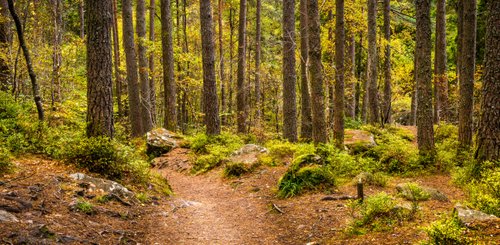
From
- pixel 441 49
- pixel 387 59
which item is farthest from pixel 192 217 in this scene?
pixel 387 59

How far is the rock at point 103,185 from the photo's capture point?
288 inches

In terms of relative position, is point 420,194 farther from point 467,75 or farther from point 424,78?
point 467,75

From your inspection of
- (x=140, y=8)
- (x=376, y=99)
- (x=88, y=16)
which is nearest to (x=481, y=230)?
(x=88, y=16)

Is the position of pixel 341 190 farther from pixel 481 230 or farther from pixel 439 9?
pixel 439 9

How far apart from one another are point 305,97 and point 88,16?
8.70 metres

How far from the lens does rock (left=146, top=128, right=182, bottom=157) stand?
49.3 ft

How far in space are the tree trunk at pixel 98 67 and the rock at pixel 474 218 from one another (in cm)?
707

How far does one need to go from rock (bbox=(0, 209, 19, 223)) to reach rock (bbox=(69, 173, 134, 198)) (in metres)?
2.07

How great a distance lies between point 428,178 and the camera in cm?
990

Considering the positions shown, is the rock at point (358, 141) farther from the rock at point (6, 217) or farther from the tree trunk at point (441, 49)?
the rock at point (6, 217)

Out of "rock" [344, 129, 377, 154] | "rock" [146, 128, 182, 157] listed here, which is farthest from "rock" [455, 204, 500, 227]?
"rock" [146, 128, 182, 157]

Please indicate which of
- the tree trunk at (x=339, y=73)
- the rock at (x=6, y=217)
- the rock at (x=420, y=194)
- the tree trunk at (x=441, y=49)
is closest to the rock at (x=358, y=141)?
the tree trunk at (x=339, y=73)

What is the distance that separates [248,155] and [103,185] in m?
5.60

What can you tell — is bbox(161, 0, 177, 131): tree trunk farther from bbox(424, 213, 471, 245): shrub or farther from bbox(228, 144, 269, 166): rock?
bbox(424, 213, 471, 245): shrub
